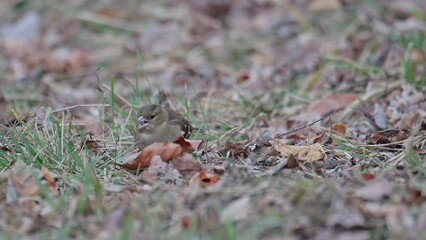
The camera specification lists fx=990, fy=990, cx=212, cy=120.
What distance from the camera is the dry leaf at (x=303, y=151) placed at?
4.86 m

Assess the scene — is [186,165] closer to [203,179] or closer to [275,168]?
[203,179]

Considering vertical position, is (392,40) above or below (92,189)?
below

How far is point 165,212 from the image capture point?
396cm

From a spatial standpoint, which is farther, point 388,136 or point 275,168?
point 388,136

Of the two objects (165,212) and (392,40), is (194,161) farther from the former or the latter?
(392,40)

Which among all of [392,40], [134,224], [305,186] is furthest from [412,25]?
[134,224]

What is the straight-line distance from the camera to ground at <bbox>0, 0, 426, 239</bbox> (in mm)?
3863

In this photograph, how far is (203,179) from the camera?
4.41 meters

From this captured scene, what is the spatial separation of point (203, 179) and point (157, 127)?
0.77 m

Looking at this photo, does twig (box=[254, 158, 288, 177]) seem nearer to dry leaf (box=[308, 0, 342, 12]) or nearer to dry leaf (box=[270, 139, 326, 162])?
dry leaf (box=[270, 139, 326, 162])

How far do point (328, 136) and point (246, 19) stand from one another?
13.3 ft

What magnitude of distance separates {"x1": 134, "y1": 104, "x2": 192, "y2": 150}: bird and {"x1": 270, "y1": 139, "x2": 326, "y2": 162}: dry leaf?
52cm

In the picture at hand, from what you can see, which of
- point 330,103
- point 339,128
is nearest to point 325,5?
point 330,103

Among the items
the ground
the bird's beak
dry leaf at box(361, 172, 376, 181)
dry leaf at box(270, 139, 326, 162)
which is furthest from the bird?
dry leaf at box(361, 172, 376, 181)
